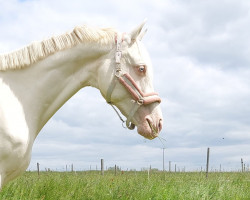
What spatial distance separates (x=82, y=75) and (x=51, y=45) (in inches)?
22.7

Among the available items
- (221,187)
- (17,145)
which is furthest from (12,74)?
(221,187)

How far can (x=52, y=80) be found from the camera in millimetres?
4566

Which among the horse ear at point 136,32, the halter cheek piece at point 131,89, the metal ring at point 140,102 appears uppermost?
the horse ear at point 136,32

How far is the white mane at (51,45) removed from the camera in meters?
4.63

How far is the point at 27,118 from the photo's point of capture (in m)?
4.44

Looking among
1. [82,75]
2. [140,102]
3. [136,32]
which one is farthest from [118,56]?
[140,102]

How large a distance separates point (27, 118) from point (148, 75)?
1599 mm

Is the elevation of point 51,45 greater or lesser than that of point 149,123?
greater

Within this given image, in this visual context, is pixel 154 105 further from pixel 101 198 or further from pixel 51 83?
pixel 101 198

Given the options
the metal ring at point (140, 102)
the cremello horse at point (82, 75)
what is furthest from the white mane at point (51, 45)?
the metal ring at point (140, 102)

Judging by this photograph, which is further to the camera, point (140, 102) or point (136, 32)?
point (136, 32)

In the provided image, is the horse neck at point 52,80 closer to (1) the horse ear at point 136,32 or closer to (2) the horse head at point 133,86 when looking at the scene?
(2) the horse head at point 133,86

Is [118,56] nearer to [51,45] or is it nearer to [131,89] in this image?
[131,89]

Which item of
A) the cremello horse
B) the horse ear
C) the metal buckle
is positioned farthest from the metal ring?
the horse ear
